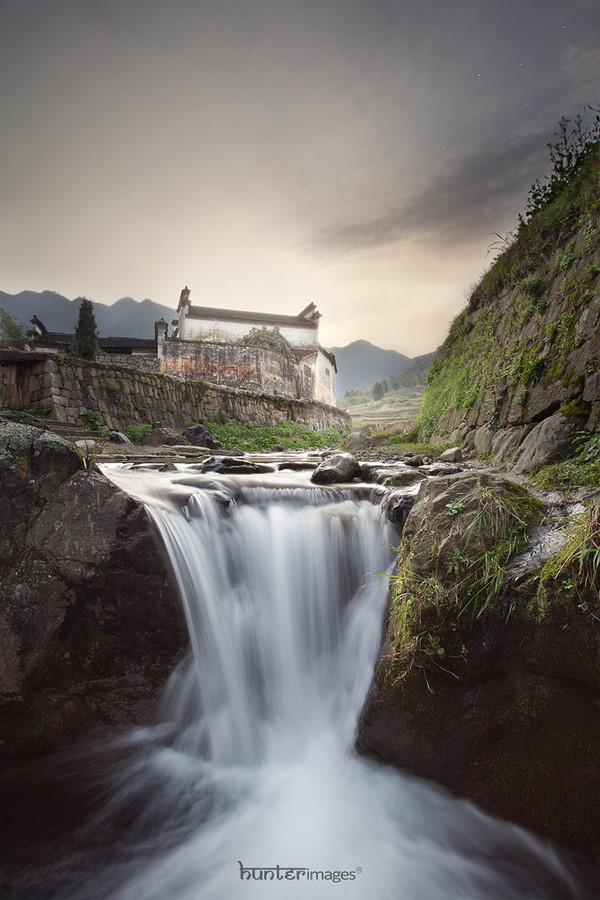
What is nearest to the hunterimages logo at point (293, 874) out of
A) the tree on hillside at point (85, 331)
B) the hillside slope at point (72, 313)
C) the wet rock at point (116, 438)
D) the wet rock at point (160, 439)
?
the wet rock at point (116, 438)

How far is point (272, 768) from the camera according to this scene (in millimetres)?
2918

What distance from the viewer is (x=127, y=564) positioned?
3.00 metres

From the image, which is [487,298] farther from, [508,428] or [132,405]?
[132,405]

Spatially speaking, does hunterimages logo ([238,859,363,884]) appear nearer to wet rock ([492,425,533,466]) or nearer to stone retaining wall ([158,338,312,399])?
wet rock ([492,425,533,466])

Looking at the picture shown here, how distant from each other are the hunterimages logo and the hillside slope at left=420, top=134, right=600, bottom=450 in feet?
13.1

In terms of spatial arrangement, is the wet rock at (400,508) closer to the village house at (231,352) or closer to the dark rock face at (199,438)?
the dark rock face at (199,438)

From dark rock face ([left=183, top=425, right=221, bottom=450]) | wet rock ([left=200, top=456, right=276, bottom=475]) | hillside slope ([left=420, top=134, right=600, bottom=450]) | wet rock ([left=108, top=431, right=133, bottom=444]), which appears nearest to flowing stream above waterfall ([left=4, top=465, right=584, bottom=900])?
wet rock ([left=200, top=456, right=276, bottom=475])

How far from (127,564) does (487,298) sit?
385 inches

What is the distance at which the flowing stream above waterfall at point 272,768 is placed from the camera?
219 cm

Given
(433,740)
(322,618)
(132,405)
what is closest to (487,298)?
(322,618)

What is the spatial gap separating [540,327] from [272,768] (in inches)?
249

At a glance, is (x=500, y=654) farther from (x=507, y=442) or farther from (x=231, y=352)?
(x=231, y=352)

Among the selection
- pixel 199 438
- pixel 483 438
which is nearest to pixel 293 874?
pixel 483 438

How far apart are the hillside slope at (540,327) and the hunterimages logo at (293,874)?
4000 millimetres
